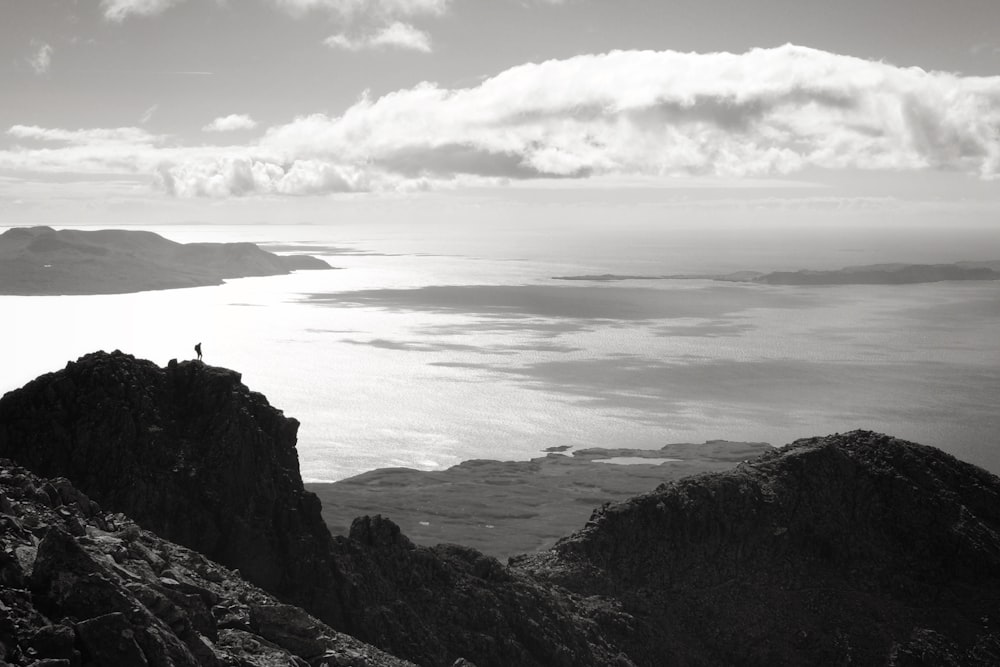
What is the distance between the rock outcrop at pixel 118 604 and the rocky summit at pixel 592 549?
12.0 feet

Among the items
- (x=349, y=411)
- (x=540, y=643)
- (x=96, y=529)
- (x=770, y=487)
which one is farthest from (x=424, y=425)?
(x=96, y=529)

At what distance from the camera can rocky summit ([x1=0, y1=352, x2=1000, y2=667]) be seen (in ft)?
163

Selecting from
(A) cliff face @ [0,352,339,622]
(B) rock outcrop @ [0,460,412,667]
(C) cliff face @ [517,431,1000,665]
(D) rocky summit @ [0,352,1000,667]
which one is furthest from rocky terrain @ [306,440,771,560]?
(B) rock outcrop @ [0,460,412,667]

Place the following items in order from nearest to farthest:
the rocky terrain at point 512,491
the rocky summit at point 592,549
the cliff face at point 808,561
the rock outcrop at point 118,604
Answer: the rock outcrop at point 118,604 → the rocky summit at point 592,549 → the cliff face at point 808,561 → the rocky terrain at point 512,491

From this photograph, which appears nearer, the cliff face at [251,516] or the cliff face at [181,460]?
the cliff face at [251,516]

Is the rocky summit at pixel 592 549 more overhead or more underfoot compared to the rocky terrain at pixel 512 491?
more overhead

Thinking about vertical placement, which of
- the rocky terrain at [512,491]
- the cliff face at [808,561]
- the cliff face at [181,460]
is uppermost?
the cliff face at [181,460]

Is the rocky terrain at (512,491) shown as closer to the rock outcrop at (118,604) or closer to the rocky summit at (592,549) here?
the rocky summit at (592,549)

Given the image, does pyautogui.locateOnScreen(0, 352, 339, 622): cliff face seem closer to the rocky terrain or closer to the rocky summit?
the rocky summit

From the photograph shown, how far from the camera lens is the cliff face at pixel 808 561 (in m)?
54.9

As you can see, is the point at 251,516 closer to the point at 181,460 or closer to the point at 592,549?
the point at 181,460

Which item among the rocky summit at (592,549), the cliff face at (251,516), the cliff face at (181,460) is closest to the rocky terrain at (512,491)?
the rocky summit at (592,549)

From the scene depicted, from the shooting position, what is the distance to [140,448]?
51875mm

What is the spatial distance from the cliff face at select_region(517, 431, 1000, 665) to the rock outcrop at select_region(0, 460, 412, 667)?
87.6ft
